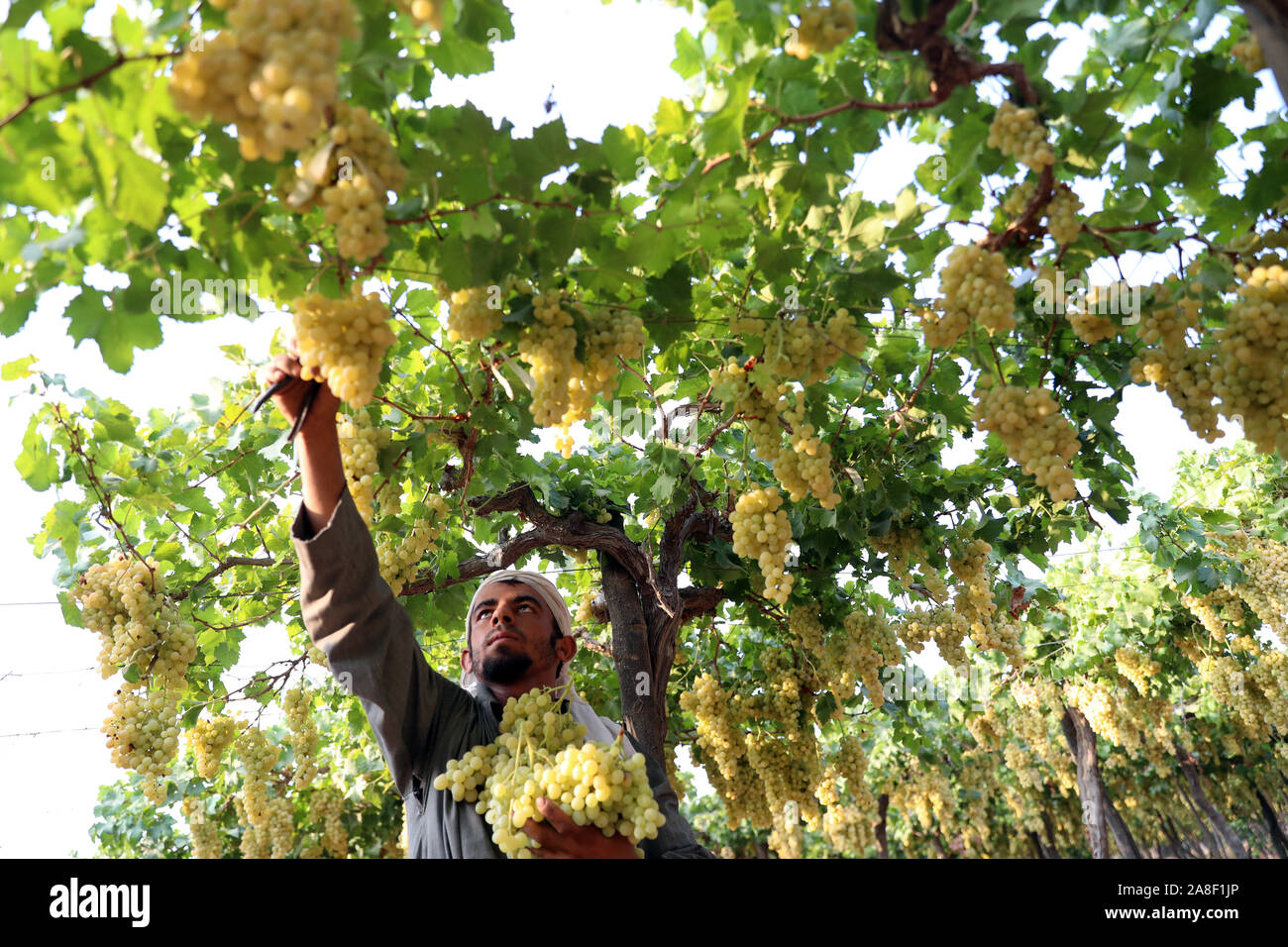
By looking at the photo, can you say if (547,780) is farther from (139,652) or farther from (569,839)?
(139,652)

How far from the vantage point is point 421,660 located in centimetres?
293

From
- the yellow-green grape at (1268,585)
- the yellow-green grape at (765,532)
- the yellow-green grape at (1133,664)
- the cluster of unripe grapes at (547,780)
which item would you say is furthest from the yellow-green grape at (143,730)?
the yellow-green grape at (1133,664)

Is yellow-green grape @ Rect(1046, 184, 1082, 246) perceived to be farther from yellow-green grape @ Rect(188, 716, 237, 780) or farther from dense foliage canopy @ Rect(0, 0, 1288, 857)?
yellow-green grape @ Rect(188, 716, 237, 780)

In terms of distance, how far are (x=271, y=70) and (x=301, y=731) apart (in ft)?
17.0

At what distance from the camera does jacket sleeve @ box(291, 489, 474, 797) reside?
234 cm

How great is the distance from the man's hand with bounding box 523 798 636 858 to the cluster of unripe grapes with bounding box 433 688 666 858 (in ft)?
0.08

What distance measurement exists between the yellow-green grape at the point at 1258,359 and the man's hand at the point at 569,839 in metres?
1.97

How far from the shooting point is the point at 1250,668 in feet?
31.7

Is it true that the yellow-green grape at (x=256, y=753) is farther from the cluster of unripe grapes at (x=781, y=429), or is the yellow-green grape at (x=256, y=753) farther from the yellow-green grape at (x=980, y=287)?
the yellow-green grape at (x=980, y=287)

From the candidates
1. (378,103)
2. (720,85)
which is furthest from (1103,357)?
(378,103)

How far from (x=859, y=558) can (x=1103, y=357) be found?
1.93 m

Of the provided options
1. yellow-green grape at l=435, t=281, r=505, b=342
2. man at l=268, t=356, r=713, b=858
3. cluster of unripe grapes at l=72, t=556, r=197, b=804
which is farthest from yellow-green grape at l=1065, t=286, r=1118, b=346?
cluster of unripe grapes at l=72, t=556, r=197, b=804

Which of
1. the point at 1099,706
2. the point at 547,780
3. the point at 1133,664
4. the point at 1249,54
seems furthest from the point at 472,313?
the point at 1099,706

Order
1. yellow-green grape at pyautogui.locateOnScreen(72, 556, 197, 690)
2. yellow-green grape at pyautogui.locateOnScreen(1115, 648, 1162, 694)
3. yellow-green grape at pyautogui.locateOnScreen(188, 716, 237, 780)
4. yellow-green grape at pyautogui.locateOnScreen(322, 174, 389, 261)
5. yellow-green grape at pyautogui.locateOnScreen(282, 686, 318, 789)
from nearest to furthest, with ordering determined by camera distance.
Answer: yellow-green grape at pyautogui.locateOnScreen(322, 174, 389, 261) → yellow-green grape at pyautogui.locateOnScreen(72, 556, 197, 690) → yellow-green grape at pyautogui.locateOnScreen(188, 716, 237, 780) → yellow-green grape at pyautogui.locateOnScreen(282, 686, 318, 789) → yellow-green grape at pyautogui.locateOnScreen(1115, 648, 1162, 694)
